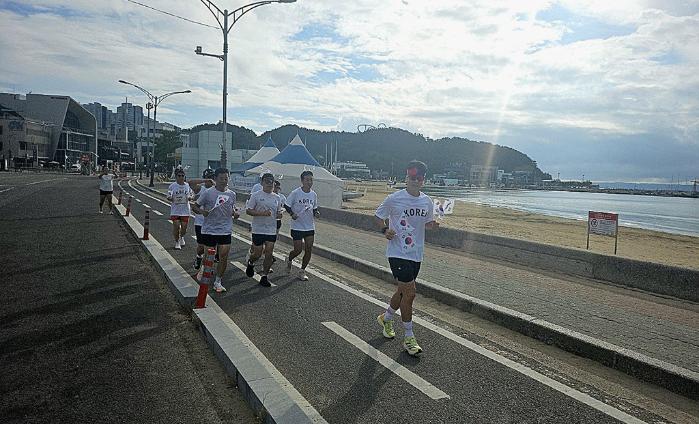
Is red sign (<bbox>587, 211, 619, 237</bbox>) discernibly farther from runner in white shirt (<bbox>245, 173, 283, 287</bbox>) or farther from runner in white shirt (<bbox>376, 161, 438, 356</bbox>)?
runner in white shirt (<bbox>376, 161, 438, 356</bbox>)

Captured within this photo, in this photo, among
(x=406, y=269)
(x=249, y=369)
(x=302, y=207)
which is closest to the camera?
(x=249, y=369)

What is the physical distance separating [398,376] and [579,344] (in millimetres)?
2402

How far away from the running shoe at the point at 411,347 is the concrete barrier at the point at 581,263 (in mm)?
5553

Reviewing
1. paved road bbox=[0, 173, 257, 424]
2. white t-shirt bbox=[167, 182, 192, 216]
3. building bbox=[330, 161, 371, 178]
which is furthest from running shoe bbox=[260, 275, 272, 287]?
building bbox=[330, 161, 371, 178]

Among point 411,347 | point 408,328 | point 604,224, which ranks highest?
point 604,224

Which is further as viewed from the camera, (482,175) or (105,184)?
(482,175)

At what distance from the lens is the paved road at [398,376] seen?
4391 mm

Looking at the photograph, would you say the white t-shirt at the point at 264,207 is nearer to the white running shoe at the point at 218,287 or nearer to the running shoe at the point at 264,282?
the running shoe at the point at 264,282

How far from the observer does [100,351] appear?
5.51 m

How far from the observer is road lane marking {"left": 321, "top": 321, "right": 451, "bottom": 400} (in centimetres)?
479

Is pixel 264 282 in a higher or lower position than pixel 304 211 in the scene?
lower

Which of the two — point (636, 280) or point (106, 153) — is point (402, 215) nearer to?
point (636, 280)

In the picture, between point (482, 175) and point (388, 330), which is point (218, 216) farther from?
point (482, 175)

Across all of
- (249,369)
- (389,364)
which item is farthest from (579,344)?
(249,369)
